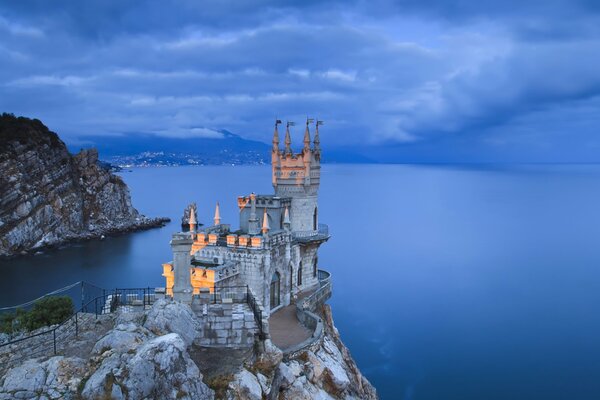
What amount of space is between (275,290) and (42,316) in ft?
48.9

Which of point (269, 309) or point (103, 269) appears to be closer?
point (269, 309)

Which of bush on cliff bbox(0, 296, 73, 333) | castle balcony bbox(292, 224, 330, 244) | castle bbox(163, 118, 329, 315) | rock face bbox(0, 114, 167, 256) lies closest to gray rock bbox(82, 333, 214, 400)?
castle bbox(163, 118, 329, 315)

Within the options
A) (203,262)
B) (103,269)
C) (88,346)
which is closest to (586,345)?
(203,262)

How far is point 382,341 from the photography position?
1898 inches

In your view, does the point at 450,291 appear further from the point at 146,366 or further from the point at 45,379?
the point at 45,379

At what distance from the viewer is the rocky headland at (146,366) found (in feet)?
39.2

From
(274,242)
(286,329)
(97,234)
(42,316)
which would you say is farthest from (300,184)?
(97,234)

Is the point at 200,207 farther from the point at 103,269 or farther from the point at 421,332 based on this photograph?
the point at 421,332

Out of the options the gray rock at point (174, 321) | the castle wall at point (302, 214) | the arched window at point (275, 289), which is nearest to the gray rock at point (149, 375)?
the gray rock at point (174, 321)

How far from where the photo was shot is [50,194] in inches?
3484

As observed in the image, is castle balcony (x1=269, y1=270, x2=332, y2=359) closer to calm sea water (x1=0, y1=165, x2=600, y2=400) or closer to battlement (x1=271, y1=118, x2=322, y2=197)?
battlement (x1=271, y1=118, x2=322, y2=197)

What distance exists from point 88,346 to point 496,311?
50.0m

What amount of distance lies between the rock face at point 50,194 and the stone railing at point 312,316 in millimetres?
58556

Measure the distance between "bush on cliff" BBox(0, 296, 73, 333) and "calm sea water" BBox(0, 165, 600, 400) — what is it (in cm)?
2405
